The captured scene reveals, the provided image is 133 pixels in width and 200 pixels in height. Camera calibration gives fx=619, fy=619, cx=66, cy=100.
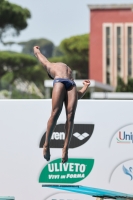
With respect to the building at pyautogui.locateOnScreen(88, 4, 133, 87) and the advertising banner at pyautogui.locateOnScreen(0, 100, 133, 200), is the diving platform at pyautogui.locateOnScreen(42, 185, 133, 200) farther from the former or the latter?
the building at pyautogui.locateOnScreen(88, 4, 133, 87)

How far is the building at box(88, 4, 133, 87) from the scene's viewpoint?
5831 centimetres

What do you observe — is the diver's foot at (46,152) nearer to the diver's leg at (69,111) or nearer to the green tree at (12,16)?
the diver's leg at (69,111)

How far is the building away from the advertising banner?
52227 mm

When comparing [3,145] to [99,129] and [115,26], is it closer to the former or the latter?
[99,129]

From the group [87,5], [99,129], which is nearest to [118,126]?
[99,129]

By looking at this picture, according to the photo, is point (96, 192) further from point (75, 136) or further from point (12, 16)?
point (12, 16)

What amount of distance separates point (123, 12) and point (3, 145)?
54.0m

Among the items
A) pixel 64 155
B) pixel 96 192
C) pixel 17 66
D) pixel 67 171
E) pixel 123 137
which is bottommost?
pixel 96 192

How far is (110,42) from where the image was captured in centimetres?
6028

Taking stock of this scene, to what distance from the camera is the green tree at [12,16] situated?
5559 cm

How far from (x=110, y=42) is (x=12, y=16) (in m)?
10.1

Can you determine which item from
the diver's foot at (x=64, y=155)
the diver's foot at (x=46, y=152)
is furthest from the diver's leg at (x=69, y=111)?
the diver's foot at (x=46, y=152)

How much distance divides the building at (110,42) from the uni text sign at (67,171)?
52.3 metres

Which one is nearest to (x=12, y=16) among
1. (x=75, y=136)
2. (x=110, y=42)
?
(x=110, y=42)
